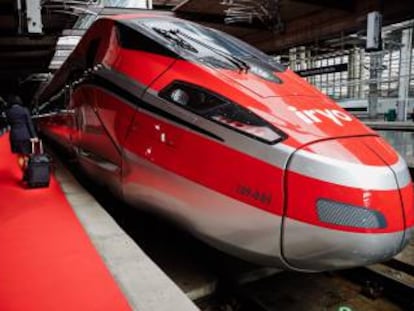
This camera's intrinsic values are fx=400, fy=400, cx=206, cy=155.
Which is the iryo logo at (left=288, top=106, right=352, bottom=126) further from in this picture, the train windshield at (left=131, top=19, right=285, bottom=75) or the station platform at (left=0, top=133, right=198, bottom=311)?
the station platform at (left=0, top=133, right=198, bottom=311)

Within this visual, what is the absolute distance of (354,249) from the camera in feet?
6.55

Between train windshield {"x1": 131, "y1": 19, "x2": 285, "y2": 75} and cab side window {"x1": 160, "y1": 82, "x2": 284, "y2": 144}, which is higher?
train windshield {"x1": 131, "y1": 19, "x2": 285, "y2": 75}

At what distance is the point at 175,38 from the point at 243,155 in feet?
4.35

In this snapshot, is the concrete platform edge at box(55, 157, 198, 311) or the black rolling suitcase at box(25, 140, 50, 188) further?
the black rolling suitcase at box(25, 140, 50, 188)

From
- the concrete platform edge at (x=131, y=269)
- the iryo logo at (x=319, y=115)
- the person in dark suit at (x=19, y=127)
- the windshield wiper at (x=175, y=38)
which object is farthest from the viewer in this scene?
the person in dark suit at (x=19, y=127)

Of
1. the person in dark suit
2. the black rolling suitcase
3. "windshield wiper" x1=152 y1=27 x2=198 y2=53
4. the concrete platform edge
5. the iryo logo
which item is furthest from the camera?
the person in dark suit

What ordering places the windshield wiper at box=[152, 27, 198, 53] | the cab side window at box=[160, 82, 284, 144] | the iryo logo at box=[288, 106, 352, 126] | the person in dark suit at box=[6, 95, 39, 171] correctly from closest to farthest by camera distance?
the cab side window at box=[160, 82, 284, 144] → the iryo logo at box=[288, 106, 352, 126] → the windshield wiper at box=[152, 27, 198, 53] → the person in dark suit at box=[6, 95, 39, 171]

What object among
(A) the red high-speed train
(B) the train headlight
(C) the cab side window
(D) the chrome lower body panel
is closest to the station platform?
(A) the red high-speed train

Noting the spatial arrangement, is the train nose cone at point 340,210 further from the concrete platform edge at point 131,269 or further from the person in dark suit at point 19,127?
the person in dark suit at point 19,127

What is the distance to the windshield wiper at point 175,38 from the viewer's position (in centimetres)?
300

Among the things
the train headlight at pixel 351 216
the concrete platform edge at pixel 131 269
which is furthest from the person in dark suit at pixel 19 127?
the train headlight at pixel 351 216

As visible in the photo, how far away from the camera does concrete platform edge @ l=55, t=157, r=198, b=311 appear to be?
1938 mm

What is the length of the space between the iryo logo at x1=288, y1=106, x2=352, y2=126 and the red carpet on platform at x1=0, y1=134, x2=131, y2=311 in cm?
141

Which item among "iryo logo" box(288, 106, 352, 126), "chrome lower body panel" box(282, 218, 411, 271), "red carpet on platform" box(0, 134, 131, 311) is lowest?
"red carpet on platform" box(0, 134, 131, 311)
